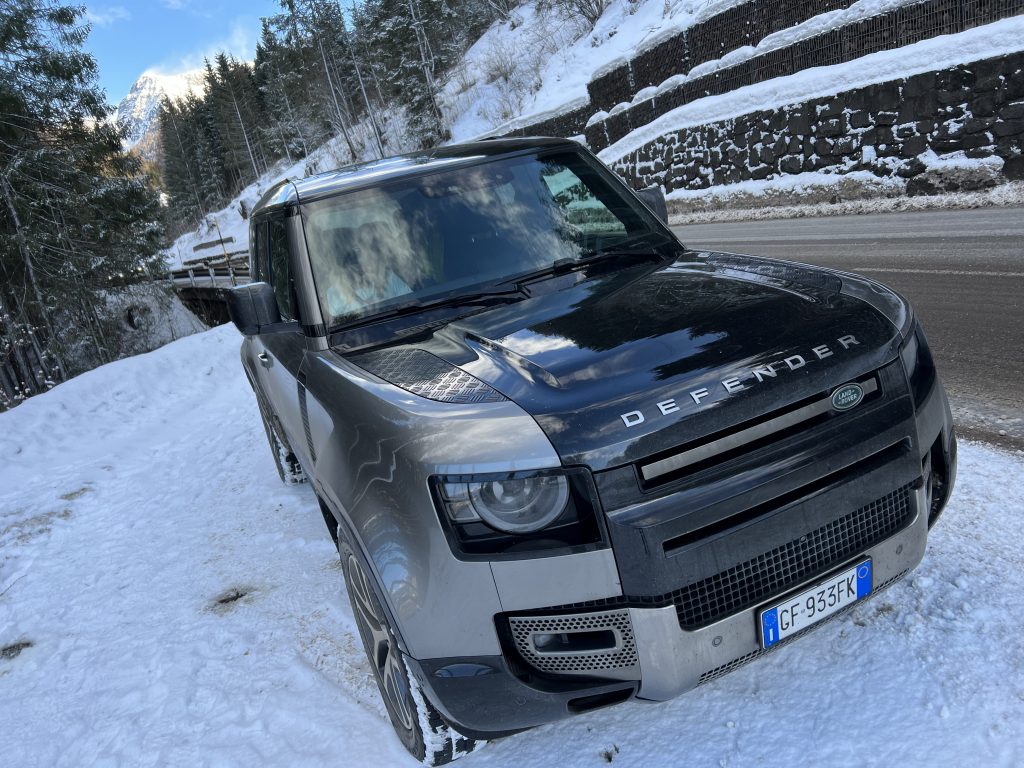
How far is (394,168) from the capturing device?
3.38m

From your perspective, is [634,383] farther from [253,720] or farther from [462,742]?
[253,720]

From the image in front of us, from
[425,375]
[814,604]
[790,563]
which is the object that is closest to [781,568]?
[790,563]

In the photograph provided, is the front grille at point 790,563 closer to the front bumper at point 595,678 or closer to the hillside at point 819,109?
the front bumper at point 595,678

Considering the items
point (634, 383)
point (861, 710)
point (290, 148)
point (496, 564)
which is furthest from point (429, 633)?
point (290, 148)

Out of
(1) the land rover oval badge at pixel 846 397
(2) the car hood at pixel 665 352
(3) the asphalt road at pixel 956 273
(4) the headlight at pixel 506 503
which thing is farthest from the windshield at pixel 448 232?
(3) the asphalt road at pixel 956 273

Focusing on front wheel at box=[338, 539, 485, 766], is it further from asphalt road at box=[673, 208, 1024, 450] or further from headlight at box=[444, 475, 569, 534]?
asphalt road at box=[673, 208, 1024, 450]

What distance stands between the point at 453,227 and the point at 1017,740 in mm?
2633

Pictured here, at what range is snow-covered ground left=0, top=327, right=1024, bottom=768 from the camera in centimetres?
219

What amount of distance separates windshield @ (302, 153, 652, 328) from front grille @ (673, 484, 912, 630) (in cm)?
156

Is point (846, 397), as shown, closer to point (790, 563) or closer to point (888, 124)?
point (790, 563)

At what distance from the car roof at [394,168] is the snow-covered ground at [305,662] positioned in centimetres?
203

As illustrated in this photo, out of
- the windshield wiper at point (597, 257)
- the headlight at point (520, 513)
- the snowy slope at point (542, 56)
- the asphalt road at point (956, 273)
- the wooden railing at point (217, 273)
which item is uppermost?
the snowy slope at point (542, 56)

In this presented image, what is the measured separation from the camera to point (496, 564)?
71.3 inches

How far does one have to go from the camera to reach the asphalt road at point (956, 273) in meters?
4.34
